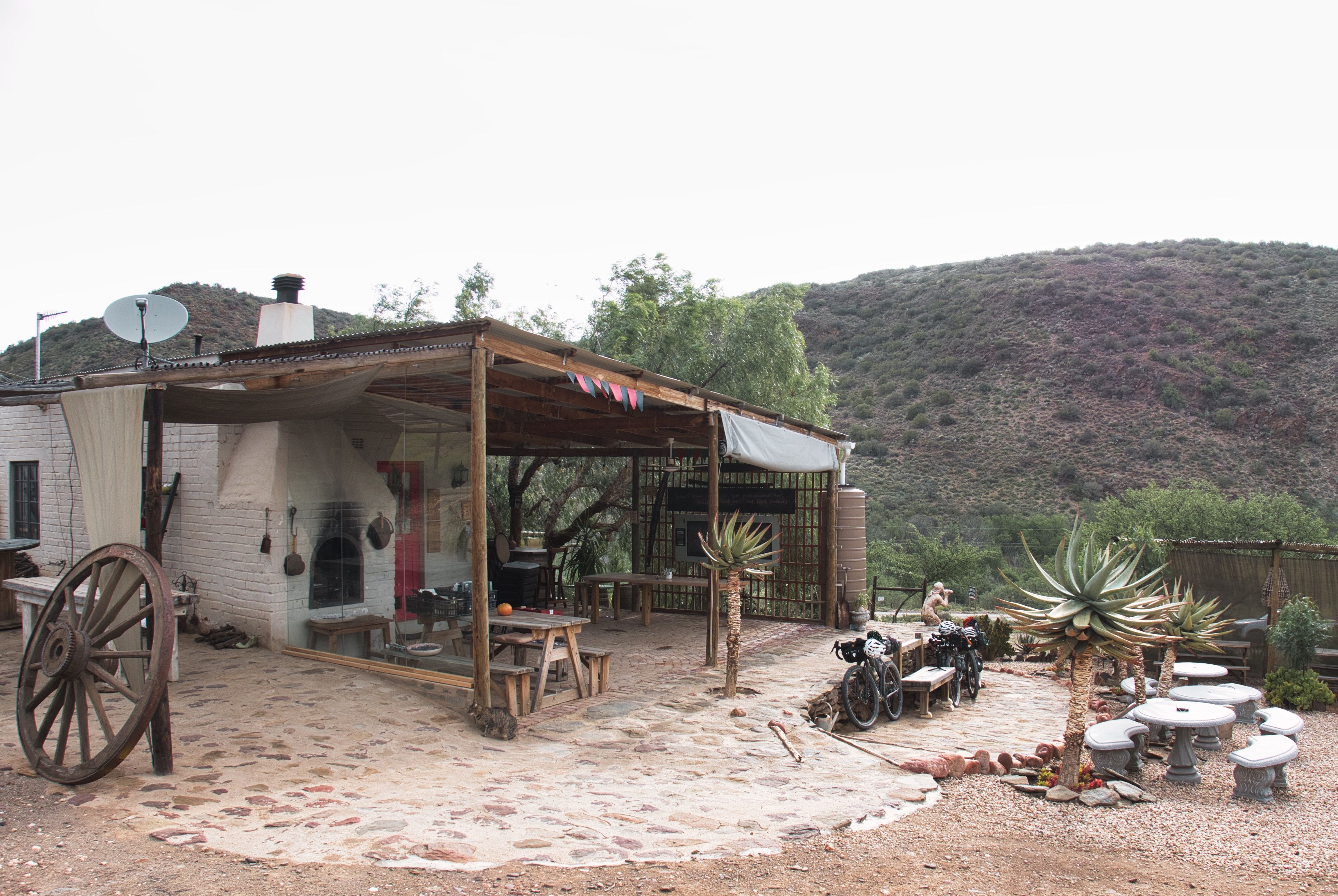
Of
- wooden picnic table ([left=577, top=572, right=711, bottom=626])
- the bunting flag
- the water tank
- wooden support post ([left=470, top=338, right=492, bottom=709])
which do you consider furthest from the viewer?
the water tank

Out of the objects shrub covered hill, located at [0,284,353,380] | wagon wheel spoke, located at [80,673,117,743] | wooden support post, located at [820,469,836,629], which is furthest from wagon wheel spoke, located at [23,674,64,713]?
shrub covered hill, located at [0,284,353,380]

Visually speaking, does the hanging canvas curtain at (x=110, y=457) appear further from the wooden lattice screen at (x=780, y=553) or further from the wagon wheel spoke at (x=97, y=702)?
the wooden lattice screen at (x=780, y=553)

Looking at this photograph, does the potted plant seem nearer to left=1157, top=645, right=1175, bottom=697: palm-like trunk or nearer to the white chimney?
left=1157, top=645, right=1175, bottom=697: palm-like trunk

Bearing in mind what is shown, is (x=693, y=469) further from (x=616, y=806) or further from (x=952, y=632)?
(x=616, y=806)

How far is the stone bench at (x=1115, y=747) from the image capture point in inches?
217

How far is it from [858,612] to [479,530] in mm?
7467

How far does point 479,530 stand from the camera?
5.15 meters

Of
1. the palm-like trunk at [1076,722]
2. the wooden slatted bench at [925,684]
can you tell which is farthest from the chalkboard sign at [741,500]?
the palm-like trunk at [1076,722]

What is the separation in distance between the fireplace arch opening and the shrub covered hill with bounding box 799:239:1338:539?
1718cm

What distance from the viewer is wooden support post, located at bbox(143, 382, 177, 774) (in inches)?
161


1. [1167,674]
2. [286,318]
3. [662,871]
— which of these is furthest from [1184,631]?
[286,318]

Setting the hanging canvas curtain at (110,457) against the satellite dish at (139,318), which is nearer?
the hanging canvas curtain at (110,457)

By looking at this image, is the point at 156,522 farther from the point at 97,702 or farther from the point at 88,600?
the point at 97,702

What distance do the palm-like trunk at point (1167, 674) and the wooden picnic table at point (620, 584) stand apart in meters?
4.74
